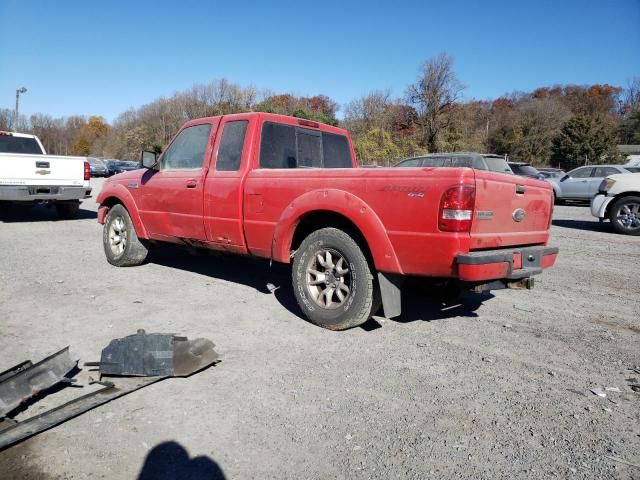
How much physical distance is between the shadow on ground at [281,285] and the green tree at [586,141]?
47.2 metres

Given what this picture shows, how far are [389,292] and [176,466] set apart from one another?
2.09 metres

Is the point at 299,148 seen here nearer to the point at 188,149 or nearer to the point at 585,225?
the point at 188,149

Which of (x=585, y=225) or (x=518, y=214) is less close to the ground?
(x=518, y=214)

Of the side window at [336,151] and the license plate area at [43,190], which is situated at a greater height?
the side window at [336,151]

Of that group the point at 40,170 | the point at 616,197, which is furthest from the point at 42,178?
the point at 616,197

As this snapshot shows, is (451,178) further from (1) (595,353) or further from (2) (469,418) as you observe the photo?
(1) (595,353)

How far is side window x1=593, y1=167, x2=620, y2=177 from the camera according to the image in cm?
1643

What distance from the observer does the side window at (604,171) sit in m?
16.4

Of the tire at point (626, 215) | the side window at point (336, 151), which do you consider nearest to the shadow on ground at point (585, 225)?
the tire at point (626, 215)

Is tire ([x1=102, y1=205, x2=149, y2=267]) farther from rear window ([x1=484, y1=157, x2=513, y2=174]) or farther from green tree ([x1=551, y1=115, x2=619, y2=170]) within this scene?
green tree ([x1=551, y1=115, x2=619, y2=170])

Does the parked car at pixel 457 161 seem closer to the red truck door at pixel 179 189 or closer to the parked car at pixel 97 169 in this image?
the red truck door at pixel 179 189

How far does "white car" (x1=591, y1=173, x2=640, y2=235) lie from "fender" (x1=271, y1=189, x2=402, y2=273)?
372 inches

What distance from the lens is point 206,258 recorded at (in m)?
7.54

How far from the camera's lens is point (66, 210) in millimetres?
12094
